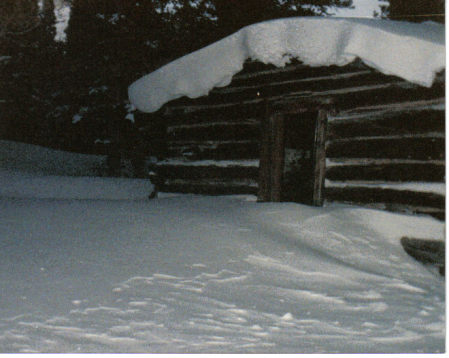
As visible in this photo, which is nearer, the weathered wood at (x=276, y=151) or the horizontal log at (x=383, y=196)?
the horizontal log at (x=383, y=196)

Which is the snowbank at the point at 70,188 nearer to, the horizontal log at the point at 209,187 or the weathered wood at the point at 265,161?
the horizontal log at the point at 209,187

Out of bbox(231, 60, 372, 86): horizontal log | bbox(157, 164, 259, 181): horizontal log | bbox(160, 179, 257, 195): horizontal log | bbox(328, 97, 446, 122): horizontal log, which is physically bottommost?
bbox(160, 179, 257, 195): horizontal log

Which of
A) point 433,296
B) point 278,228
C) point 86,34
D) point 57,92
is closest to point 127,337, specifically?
point 433,296

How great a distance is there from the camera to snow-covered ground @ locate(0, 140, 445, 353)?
123 inches

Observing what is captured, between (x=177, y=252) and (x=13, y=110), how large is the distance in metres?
26.1

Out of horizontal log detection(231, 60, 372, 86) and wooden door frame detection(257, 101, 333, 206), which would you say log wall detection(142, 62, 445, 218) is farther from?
wooden door frame detection(257, 101, 333, 206)

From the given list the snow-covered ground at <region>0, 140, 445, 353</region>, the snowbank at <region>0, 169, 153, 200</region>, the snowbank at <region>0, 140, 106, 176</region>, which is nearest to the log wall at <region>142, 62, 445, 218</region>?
the snow-covered ground at <region>0, 140, 445, 353</region>

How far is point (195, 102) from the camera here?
9312mm

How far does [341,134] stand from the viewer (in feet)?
24.0

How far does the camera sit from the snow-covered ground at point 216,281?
10.3ft

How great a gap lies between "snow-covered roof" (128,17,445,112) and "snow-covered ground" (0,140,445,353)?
190 cm

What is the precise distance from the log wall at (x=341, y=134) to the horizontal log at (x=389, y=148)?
1 cm

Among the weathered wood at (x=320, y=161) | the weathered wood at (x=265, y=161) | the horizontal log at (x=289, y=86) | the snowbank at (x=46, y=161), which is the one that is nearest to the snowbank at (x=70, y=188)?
the horizontal log at (x=289, y=86)

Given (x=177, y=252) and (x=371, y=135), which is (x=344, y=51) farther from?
(x=177, y=252)
